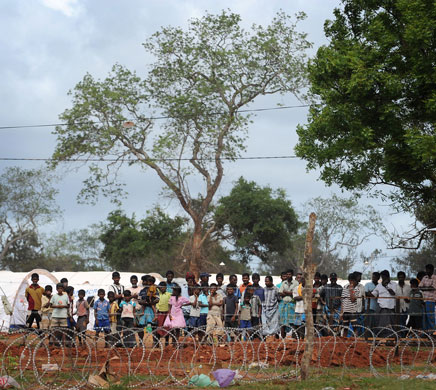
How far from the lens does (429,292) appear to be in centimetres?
1619

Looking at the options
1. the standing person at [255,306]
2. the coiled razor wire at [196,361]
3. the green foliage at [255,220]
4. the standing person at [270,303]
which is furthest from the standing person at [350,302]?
the green foliage at [255,220]

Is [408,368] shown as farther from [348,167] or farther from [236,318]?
[348,167]

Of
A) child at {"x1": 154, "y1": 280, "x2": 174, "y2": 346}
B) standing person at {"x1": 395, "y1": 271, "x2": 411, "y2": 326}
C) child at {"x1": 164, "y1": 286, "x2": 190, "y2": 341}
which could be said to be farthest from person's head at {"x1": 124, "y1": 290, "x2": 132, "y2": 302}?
standing person at {"x1": 395, "y1": 271, "x2": 411, "y2": 326}

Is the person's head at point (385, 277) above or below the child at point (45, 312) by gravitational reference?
above

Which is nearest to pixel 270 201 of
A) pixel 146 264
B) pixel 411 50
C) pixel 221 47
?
pixel 146 264

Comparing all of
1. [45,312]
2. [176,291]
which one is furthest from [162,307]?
[45,312]

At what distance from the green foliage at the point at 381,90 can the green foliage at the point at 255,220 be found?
27.1 m

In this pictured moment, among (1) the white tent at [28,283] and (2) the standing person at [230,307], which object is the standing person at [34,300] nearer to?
(1) the white tent at [28,283]

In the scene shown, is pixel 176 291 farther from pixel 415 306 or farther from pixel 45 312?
pixel 415 306

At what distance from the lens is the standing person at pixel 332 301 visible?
16688 mm

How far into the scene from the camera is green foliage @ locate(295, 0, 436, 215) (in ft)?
51.1

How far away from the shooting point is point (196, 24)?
105ft

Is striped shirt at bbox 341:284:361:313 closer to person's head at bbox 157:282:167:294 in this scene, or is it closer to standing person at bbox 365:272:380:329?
standing person at bbox 365:272:380:329

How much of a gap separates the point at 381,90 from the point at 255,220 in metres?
30.3
